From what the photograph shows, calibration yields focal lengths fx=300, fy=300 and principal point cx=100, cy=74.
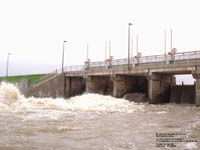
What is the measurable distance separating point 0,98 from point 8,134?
1726 centimetres

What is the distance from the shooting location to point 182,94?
30219mm

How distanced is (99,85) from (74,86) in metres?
3.73

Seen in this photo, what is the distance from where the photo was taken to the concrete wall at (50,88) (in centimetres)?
3950

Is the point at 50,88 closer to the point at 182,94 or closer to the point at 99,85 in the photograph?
the point at 99,85

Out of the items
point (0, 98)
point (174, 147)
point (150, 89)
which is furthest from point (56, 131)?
point (150, 89)

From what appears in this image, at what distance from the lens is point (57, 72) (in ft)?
141

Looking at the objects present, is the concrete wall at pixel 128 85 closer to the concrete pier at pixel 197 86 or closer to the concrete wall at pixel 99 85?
the concrete wall at pixel 99 85

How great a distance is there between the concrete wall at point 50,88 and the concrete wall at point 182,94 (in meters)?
15.3

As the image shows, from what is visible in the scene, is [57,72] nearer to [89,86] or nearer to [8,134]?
[89,86]

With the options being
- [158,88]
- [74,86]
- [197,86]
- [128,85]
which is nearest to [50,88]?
[74,86]

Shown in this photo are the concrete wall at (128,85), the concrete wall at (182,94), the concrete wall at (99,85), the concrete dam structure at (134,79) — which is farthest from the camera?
the concrete wall at (99,85)

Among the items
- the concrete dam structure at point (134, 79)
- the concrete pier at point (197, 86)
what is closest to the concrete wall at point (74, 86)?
the concrete dam structure at point (134, 79)

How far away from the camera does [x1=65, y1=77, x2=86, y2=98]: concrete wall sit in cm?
4009

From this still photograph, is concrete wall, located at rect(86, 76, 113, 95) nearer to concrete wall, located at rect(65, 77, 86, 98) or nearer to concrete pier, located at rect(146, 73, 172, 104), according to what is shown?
concrete wall, located at rect(65, 77, 86, 98)
